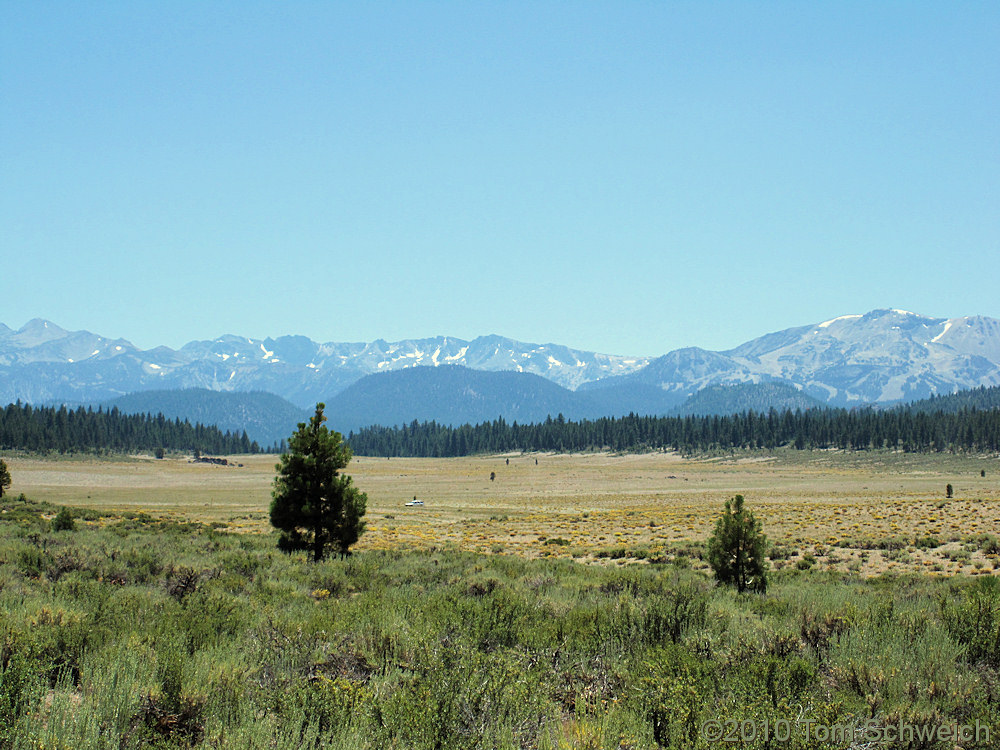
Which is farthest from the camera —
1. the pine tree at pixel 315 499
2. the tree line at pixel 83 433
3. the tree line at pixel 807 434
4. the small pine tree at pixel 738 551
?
the tree line at pixel 807 434

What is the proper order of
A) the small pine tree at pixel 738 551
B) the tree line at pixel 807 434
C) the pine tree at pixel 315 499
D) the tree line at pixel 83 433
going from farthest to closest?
the tree line at pixel 807 434, the tree line at pixel 83 433, the pine tree at pixel 315 499, the small pine tree at pixel 738 551

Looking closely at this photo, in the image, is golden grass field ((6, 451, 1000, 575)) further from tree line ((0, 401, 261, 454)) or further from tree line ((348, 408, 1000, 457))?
tree line ((348, 408, 1000, 457))

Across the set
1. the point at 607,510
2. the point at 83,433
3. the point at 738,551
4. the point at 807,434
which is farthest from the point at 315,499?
the point at 807,434

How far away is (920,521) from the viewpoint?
36.2m

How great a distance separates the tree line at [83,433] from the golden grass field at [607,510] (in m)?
26.2

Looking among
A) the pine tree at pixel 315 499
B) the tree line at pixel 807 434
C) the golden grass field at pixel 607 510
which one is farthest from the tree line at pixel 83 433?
the pine tree at pixel 315 499

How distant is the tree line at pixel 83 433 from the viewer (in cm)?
13299

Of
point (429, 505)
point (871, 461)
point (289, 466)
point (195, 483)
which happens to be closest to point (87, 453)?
point (195, 483)

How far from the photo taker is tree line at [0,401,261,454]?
13299 centimetres

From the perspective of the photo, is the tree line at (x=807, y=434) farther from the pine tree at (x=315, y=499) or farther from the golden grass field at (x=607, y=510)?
the pine tree at (x=315, y=499)

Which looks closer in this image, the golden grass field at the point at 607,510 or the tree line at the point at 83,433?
the golden grass field at the point at 607,510

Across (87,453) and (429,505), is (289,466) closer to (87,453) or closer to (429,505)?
(429,505)

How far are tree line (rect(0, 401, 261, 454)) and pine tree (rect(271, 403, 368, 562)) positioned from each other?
14490 centimetres

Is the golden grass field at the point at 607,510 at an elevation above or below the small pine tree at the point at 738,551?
below
